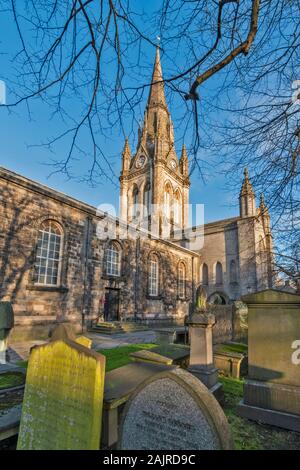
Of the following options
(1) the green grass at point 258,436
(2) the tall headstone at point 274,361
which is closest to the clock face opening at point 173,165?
(2) the tall headstone at point 274,361

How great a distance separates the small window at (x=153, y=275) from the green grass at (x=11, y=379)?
51.6ft

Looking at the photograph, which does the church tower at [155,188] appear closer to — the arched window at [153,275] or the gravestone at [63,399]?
the arched window at [153,275]

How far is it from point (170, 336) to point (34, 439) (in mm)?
9135

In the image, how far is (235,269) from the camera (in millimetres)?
25672

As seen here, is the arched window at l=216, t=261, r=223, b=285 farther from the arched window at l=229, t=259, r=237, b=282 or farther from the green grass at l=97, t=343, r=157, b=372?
the green grass at l=97, t=343, r=157, b=372

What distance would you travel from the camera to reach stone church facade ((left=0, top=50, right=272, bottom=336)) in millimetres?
11438

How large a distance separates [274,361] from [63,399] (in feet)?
10.4

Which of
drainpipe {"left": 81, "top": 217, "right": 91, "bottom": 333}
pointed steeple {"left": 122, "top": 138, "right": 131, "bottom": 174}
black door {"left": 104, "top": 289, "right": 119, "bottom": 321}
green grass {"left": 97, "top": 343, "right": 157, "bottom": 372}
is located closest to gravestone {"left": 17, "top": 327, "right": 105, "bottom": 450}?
green grass {"left": 97, "top": 343, "right": 157, "bottom": 372}

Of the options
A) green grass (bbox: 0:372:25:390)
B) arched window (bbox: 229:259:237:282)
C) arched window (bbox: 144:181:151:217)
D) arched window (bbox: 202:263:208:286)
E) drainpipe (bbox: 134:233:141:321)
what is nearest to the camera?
green grass (bbox: 0:372:25:390)

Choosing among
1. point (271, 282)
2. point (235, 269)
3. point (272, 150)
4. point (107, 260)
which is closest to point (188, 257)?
point (235, 269)

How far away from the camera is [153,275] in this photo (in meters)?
21.4

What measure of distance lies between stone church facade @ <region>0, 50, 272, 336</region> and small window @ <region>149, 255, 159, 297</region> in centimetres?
8

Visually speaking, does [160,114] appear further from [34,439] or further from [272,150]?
[34,439]

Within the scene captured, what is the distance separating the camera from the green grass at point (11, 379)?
14.6 ft
